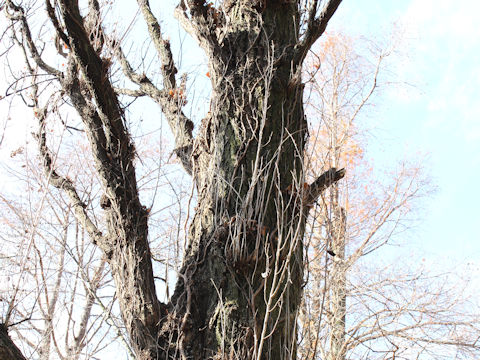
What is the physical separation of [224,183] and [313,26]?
1.06 metres

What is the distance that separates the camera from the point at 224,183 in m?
2.21

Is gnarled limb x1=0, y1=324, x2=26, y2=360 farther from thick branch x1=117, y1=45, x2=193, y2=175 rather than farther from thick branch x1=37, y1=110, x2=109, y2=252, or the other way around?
thick branch x1=117, y1=45, x2=193, y2=175

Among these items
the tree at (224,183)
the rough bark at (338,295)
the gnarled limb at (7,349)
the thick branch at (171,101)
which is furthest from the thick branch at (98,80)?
the rough bark at (338,295)

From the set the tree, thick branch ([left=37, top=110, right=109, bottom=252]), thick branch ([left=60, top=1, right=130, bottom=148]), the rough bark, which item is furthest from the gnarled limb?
the rough bark

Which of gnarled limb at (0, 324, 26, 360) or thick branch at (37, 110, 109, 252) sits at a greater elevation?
thick branch at (37, 110, 109, 252)

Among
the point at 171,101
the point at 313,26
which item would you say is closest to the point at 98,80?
the point at 171,101

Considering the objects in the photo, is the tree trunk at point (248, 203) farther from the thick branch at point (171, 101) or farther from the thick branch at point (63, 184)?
the thick branch at point (63, 184)

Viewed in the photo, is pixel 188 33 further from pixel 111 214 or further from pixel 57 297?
pixel 57 297

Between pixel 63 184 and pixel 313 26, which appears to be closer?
pixel 313 26

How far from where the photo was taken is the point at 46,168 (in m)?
2.65

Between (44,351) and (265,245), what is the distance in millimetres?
3811

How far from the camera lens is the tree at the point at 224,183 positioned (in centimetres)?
196

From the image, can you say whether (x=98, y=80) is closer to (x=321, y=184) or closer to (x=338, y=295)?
Answer: (x=321, y=184)

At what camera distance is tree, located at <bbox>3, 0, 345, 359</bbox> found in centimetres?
196
